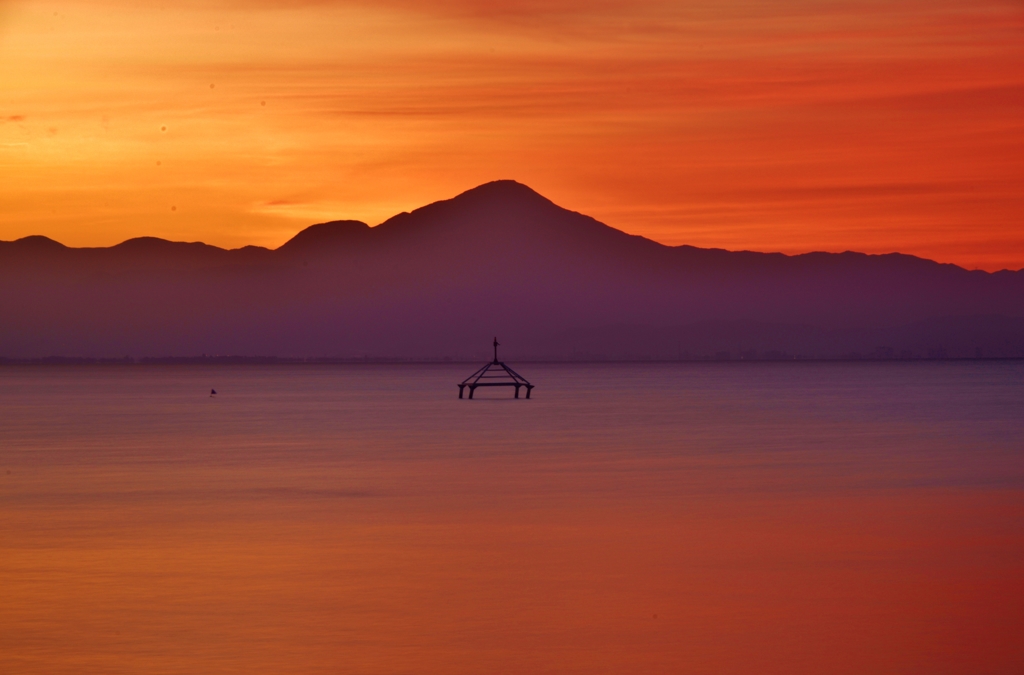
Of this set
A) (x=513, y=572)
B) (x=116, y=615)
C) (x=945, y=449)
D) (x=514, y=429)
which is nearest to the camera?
(x=116, y=615)

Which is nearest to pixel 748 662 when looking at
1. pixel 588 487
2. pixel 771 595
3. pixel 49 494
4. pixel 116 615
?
pixel 771 595

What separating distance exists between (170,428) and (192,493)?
33.7 m

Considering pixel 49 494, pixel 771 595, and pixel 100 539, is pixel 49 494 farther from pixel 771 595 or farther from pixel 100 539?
pixel 771 595

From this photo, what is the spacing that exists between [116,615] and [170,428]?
1966 inches

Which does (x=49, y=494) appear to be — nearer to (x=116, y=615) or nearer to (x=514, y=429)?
(x=116, y=615)

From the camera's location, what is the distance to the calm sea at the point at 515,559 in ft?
50.8

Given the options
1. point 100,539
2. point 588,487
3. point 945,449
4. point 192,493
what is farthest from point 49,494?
point 945,449

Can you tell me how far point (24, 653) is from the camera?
15258 millimetres

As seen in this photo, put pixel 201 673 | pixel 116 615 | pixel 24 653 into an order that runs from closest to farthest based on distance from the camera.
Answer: pixel 201 673 < pixel 24 653 < pixel 116 615

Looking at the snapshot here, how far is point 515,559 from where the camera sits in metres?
22.0

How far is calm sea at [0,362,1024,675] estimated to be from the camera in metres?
15.5

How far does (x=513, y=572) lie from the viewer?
20703mm

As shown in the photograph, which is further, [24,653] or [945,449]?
[945,449]

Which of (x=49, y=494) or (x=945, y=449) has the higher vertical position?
(x=945, y=449)
